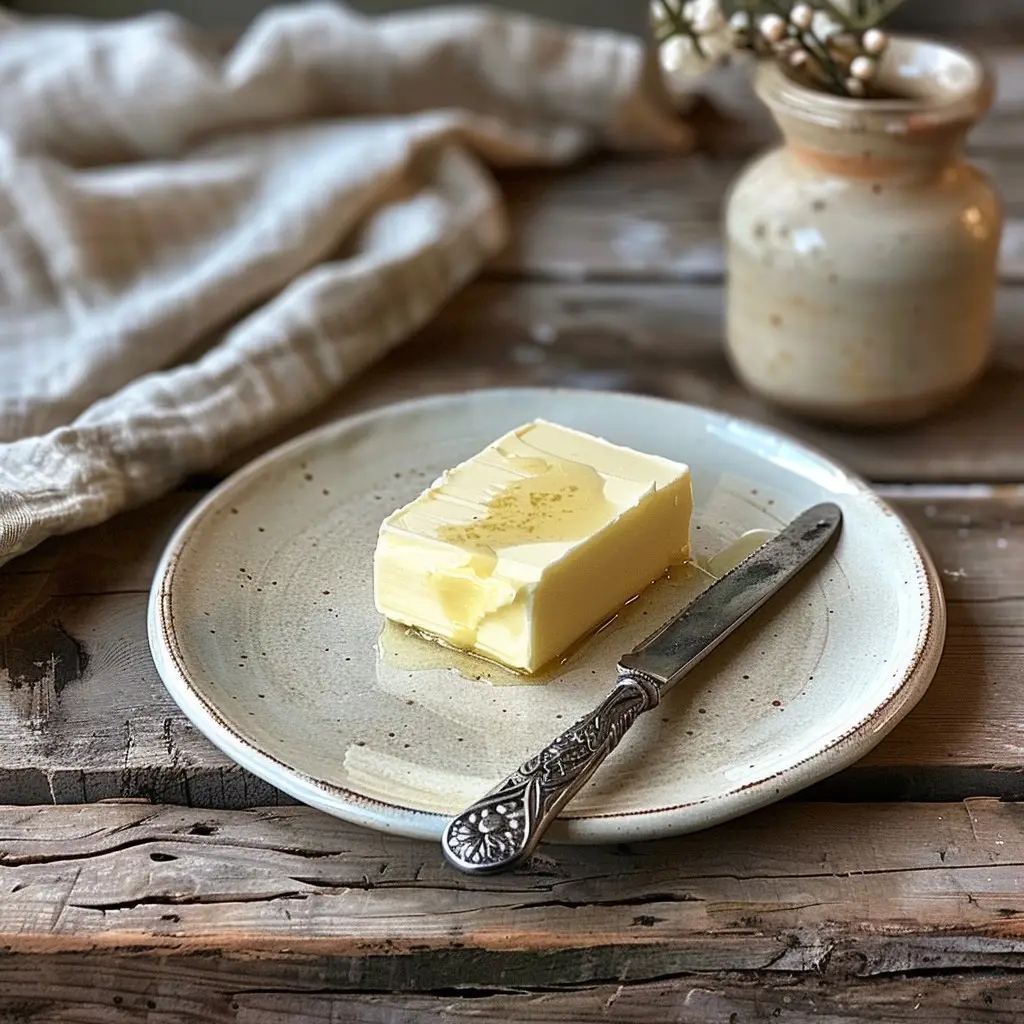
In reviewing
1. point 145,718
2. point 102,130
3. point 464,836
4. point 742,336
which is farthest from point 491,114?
point 464,836

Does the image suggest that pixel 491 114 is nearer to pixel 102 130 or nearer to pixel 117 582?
pixel 102 130

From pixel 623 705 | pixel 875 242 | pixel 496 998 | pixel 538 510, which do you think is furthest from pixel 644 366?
pixel 496 998

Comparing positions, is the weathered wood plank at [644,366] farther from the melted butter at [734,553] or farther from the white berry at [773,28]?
the white berry at [773,28]

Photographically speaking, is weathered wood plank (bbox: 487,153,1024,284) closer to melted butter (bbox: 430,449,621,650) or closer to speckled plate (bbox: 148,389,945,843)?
speckled plate (bbox: 148,389,945,843)

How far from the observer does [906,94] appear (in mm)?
1024

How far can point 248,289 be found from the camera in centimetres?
120

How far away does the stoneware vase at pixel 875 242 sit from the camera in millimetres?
978

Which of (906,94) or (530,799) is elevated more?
(906,94)

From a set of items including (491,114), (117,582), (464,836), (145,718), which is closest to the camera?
(464,836)

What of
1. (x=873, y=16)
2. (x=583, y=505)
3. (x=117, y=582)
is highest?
(x=873, y=16)

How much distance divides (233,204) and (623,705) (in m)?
0.80

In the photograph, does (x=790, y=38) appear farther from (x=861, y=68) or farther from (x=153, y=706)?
(x=153, y=706)

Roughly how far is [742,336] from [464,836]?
586 millimetres

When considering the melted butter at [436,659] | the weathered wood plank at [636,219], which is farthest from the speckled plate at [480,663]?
the weathered wood plank at [636,219]
